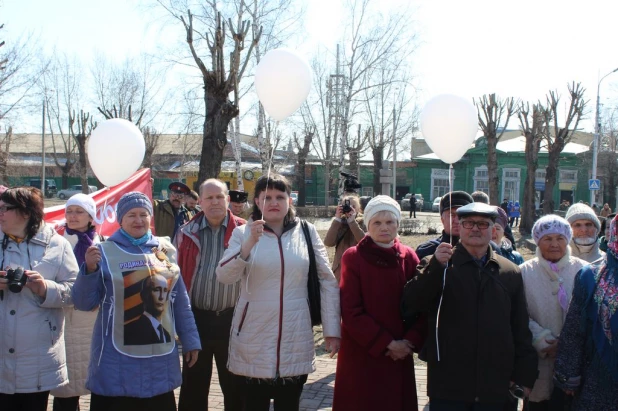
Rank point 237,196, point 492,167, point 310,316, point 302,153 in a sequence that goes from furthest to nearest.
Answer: point 302,153
point 492,167
point 237,196
point 310,316

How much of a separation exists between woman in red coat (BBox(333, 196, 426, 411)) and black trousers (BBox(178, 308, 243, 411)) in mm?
947

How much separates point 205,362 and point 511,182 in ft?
155

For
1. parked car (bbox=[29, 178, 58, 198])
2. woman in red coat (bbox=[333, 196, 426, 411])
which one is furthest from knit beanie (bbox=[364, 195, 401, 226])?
parked car (bbox=[29, 178, 58, 198])

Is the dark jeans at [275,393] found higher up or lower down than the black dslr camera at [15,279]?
lower down

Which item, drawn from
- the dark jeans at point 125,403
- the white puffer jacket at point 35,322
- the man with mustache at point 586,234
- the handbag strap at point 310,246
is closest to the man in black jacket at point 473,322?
the handbag strap at point 310,246

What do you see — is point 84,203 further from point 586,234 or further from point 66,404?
point 586,234

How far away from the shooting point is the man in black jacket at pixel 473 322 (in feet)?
10.2

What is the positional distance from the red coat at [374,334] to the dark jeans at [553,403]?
0.79 m

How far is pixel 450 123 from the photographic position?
388 centimetres

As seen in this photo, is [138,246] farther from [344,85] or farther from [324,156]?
[324,156]

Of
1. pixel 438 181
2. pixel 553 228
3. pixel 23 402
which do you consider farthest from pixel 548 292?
pixel 438 181

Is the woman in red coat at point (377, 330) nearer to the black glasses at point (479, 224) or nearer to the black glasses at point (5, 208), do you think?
the black glasses at point (479, 224)

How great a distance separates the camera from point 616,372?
9.31ft

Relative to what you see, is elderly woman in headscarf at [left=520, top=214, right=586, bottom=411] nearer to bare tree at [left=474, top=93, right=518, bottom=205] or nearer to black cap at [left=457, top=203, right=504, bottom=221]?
black cap at [left=457, top=203, right=504, bottom=221]
